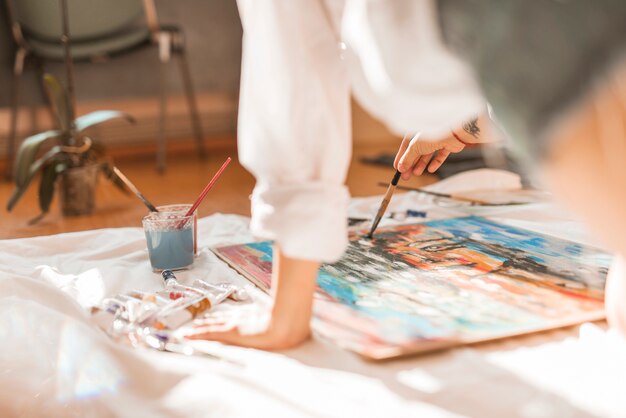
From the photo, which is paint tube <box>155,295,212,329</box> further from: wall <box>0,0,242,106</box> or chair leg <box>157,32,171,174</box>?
wall <box>0,0,242,106</box>

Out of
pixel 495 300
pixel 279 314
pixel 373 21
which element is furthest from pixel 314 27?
pixel 495 300

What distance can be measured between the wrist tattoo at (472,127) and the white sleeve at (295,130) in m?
0.43

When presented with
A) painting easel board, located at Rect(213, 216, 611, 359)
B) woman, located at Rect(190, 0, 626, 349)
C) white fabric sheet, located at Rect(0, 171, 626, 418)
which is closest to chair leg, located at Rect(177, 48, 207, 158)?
painting easel board, located at Rect(213, 216, 611, 359)

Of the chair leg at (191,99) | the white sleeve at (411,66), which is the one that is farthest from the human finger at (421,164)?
the chair leg at (191,99)

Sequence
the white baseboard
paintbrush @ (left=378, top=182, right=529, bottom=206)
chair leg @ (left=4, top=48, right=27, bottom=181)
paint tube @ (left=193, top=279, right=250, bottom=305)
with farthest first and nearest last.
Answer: the white baseboard, chair leg @ (left=4, top=48, right=27, bottom=181), paintbrush @ (left=378, top=182, right=529, bottom=206), paint tube @ (left=193, top=279, right=250, bottom=305)

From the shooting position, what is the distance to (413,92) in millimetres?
546

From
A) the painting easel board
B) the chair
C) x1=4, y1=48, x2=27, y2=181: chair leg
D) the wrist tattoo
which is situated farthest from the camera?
x1=4, y1=48, x2=27, y2=181: chair leg

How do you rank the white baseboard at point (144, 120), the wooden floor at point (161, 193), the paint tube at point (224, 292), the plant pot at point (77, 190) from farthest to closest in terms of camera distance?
1. the white baseboard at point (144, 120)
2. the plant pot at point (77, 190)
3. the wooden floor at point (161, 193)
4. the paint tube at point (224, 292)

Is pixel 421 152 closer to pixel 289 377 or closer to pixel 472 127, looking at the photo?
pixel 472 127

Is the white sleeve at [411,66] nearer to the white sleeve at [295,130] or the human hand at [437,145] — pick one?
the white sleeve at [295,130]

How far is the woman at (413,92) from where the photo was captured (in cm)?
48

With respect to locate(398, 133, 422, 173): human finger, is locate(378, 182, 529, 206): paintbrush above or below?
below

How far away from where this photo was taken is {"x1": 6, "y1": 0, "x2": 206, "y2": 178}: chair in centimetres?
249

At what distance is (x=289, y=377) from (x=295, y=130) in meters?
0.25
